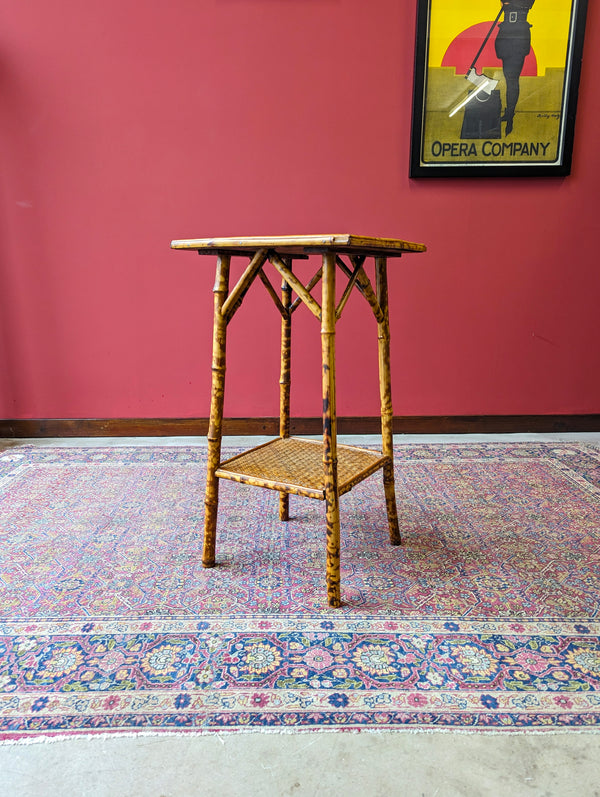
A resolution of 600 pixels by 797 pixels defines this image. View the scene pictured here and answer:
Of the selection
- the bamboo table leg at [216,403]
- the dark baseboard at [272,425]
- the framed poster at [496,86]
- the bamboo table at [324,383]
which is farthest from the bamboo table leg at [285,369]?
the framed poster at [496,86]

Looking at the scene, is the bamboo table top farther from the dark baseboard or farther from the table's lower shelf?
the dark baseboard

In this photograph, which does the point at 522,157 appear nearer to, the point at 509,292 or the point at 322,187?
the point at 509,292

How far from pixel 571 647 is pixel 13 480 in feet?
7.28

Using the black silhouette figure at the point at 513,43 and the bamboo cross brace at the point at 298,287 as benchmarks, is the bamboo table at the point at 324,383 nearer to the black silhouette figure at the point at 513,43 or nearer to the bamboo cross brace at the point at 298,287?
the bamboo cross brace at the point at 298,287

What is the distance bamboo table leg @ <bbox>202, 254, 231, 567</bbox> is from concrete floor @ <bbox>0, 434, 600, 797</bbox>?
2.17ft

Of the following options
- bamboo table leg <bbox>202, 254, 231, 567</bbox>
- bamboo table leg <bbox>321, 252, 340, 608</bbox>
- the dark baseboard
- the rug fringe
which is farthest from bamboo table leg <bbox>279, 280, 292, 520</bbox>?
the dark baseboard

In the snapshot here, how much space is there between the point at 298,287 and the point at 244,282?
18cm

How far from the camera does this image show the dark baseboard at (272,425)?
120 inches

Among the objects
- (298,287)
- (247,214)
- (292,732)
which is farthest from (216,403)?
(247,214)

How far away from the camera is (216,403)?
166 cm

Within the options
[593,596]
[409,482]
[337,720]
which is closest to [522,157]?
[409,482]

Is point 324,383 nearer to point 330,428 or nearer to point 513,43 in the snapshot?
point 330,428

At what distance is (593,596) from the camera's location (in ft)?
5.17

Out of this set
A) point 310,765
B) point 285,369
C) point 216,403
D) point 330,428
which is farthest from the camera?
point 285,369
